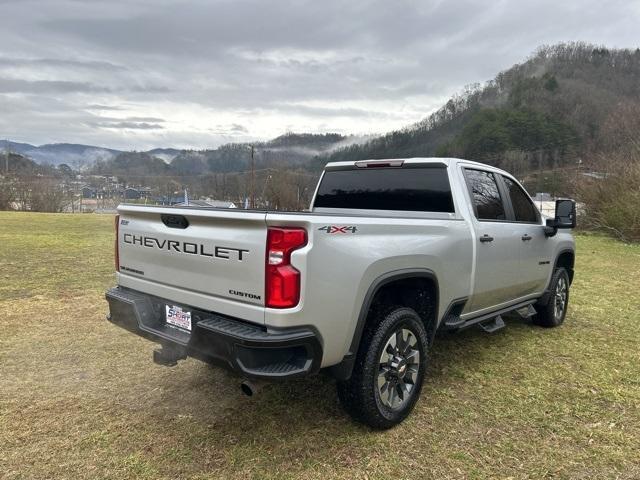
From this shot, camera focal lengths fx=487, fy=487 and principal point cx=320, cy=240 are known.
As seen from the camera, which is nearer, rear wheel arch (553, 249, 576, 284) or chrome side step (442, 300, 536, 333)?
chrome side step (442, 300, 536, 333)

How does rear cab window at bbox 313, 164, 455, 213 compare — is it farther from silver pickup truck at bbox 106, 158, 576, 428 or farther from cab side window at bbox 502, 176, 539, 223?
cab side window at bbox 502, 176, 539, 223

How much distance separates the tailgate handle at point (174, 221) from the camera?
307 cm

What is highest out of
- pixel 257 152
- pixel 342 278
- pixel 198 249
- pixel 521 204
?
pixel 257 152

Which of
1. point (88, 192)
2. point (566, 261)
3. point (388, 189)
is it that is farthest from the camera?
point (88, 192)

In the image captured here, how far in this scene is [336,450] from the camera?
301cm

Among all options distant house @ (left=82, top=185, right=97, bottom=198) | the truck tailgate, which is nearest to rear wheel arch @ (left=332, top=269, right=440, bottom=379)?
the truck tailgate

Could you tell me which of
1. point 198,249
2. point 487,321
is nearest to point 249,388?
point 198,249

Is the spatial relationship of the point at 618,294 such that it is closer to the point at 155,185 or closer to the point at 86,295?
the point at 86,295

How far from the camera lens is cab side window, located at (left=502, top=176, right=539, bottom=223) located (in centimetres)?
491

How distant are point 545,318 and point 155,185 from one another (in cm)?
5983

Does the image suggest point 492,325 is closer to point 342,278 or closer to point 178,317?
point 342,278

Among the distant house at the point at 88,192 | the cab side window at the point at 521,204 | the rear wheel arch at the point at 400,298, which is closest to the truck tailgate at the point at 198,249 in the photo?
the rear wheel arch at the point at 400,298

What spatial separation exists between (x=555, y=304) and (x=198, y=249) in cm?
454

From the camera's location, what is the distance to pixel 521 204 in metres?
5.08
